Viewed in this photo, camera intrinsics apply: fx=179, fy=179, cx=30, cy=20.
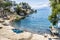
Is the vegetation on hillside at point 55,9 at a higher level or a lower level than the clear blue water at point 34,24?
higher

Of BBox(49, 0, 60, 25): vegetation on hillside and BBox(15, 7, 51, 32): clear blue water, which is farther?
BBox(15, 7, 51, 32): clear blue water

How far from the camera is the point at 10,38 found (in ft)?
74.9

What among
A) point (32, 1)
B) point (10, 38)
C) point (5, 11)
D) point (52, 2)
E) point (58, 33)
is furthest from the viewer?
point (32, 1)

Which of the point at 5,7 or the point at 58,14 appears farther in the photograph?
the point at 5,7

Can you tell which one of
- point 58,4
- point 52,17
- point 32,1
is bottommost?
point 32,1

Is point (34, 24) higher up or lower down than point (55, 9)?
lower down

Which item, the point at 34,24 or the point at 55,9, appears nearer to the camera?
the point at 55,9

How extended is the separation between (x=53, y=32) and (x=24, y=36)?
18.4 feet

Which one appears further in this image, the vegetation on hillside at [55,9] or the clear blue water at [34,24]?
the clear blue water at [34,24]

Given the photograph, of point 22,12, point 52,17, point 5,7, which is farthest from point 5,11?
point 52,17

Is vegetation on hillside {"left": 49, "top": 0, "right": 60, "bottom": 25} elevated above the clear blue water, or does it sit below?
above

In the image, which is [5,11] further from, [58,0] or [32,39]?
[58,0]

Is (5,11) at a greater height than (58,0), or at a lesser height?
lesser

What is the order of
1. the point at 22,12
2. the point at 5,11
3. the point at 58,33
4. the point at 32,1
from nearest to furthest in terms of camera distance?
the point at 58,33
the point at 5,11
the point at 22,12
the point at 32,1
